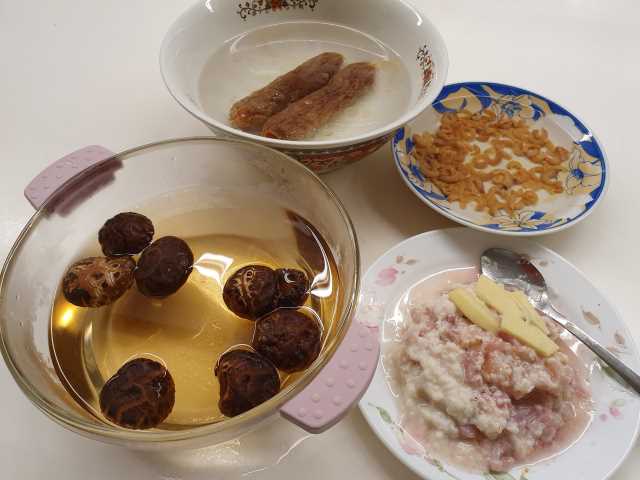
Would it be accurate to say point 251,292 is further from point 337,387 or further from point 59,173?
point 59,173

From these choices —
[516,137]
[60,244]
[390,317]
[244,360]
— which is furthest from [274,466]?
[516,137]

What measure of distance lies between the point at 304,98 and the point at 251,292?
18.6 inches

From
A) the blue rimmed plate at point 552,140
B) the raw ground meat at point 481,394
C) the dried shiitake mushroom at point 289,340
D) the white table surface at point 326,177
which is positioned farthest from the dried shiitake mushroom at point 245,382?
the blue rimmed plate at point 552,140

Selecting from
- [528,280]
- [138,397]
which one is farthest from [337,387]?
[528,280]

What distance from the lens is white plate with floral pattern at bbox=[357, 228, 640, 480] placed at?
0.65m

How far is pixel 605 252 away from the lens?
3.05 feet

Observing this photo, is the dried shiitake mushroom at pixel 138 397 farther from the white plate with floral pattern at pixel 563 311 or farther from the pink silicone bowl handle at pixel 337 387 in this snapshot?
the white plate with floral pattern at pixel 563 311

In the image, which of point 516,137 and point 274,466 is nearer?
point 274,466

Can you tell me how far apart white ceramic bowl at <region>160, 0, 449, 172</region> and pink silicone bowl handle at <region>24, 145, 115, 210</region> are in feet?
0.55

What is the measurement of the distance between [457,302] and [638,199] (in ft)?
1.73

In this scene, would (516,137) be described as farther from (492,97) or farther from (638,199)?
(638,199)

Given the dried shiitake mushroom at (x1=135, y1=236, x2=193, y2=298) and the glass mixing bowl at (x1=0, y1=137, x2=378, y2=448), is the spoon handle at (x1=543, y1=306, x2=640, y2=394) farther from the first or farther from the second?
the dried shiitake mushroom at (x1=135, y1=236, x2=193, y2=298)

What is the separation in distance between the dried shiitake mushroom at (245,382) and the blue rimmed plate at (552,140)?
448 millimetres

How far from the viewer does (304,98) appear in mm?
982
